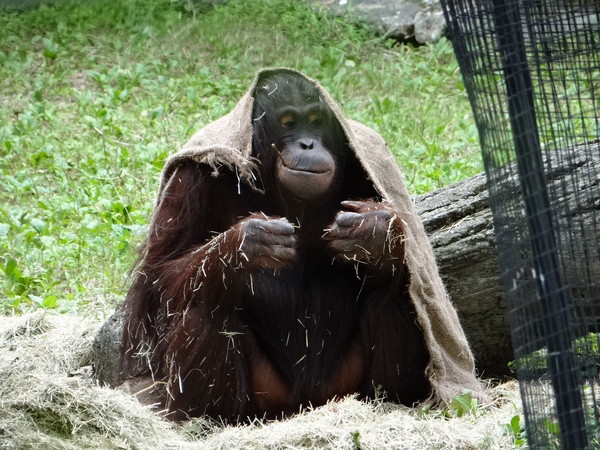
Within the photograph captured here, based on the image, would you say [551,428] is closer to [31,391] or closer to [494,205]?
[494,205]

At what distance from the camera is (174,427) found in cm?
352

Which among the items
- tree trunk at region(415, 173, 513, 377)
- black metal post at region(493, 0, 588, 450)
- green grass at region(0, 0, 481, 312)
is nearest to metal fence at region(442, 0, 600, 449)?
black metal post at region(493, 0, 588, 450)

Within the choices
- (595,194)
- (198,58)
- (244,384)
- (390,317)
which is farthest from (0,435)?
(198,58)

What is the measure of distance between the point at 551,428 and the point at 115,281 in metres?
3.06

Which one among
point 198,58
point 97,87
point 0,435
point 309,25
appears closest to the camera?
point 0,435

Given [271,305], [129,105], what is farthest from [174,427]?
[129,105]

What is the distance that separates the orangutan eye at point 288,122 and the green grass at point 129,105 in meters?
1.56

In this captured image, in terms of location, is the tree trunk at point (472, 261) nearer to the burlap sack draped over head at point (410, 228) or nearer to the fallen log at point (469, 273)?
the fallen log at point (469, 273)

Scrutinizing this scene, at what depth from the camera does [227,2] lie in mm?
9242

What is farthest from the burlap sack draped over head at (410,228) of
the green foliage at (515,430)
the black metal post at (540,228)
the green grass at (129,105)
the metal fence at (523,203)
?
the green grass at (129,105)

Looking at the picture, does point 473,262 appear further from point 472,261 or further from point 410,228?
point 410,228

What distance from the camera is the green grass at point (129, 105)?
17.5 feet

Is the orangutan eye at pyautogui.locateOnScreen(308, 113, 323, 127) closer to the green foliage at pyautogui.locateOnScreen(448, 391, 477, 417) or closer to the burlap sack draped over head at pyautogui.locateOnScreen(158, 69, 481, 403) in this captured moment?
the burlap sack draped over head at pyautogui.locateOnScreen(158, 69, 481, 403)

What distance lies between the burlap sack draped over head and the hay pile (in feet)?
1.01
